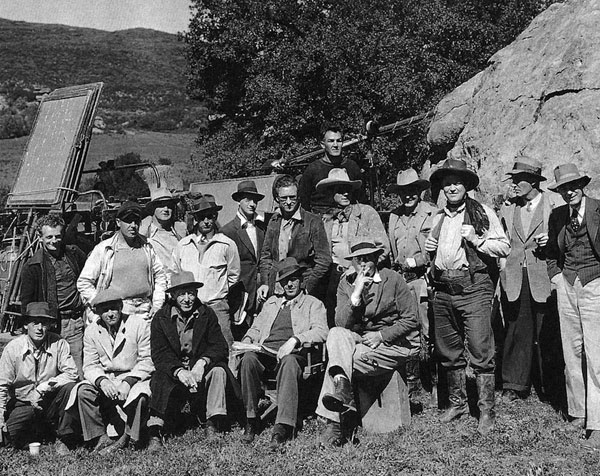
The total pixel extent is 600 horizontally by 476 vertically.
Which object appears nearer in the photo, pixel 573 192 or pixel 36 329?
pixel 573 192

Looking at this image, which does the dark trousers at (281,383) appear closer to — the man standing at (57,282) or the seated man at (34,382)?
the seated man at (34,382)

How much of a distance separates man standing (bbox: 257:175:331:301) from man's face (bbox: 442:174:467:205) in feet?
3.92

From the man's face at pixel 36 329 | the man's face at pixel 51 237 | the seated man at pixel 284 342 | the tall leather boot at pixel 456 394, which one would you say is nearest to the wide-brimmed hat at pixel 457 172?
the seated man at pixel 284 342

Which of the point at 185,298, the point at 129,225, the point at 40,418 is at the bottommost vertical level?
the point at 40,418

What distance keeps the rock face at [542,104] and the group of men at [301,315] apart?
141 centimetres

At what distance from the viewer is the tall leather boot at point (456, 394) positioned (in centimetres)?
584

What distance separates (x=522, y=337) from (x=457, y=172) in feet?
5.12

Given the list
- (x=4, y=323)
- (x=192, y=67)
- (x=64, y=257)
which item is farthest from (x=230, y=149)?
(x=64, y=257)

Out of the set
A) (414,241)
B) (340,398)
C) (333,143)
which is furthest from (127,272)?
(414,241)

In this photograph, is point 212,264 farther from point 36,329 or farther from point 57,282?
point 36,329

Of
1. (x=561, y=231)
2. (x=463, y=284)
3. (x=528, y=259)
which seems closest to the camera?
(x=561, y=231)

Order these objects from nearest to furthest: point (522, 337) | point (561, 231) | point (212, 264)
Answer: point (561, 231) → point (522, 337) → point (212, 264)

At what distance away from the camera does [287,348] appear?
226 inches

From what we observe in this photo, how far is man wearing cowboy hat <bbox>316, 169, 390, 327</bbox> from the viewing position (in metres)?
6.55
